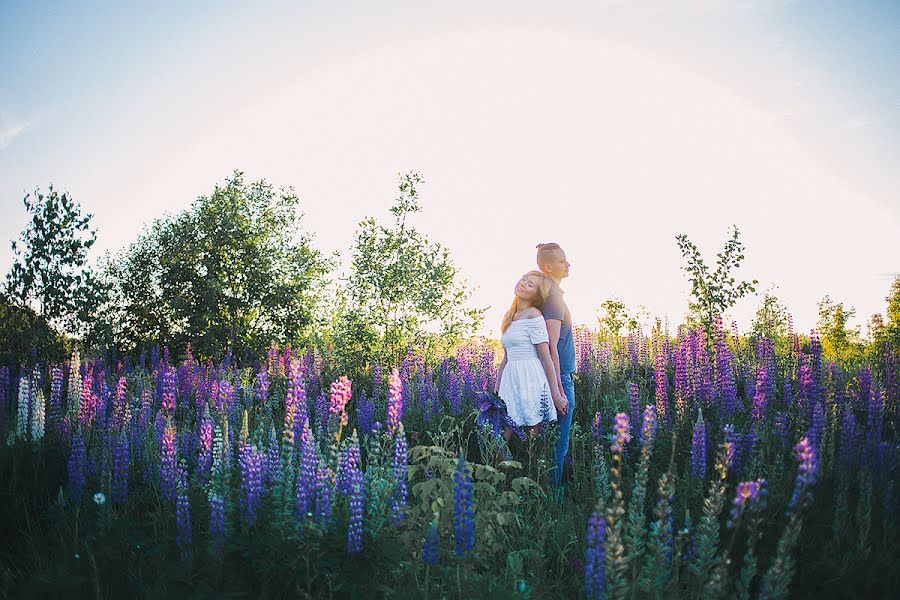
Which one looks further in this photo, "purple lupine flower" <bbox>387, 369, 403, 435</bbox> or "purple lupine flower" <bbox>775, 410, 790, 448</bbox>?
"purple lupine flower" <bbox>775, 410, 790, 448</bbox>

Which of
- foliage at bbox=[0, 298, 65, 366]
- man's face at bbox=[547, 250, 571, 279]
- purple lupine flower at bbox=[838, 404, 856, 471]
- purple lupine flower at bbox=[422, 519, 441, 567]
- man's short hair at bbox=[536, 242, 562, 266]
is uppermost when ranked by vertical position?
foliage at bbox=[0, 298, 65, 366]

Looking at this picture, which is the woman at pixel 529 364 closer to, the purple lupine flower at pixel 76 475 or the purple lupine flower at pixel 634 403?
the purple lupine flower at pixel 634 403

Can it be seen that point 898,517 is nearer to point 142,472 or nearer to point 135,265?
point 142,472

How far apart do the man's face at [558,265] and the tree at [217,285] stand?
918cm

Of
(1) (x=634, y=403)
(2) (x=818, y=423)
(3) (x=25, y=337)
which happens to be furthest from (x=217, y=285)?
(2) (x=818, y=423)

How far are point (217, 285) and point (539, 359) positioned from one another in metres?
9.93

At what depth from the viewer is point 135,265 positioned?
14727mm

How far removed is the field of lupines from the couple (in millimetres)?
247

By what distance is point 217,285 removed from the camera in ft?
44.6

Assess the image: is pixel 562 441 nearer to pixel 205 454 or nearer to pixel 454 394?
pixel 454 394

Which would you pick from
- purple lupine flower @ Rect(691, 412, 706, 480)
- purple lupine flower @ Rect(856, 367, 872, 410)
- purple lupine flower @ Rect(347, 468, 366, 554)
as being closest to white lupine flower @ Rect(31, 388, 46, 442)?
purple lupine flower @ Rect(347, 468, 366, 554)

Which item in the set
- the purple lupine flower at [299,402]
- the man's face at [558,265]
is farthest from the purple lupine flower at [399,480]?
the man's face at [558,265]

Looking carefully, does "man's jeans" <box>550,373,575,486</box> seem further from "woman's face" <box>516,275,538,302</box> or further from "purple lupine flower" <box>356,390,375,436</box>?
"purple lupine flower" <box>356,390,375,436</box>

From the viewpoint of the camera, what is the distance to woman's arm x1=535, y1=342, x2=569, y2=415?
5.78 m
